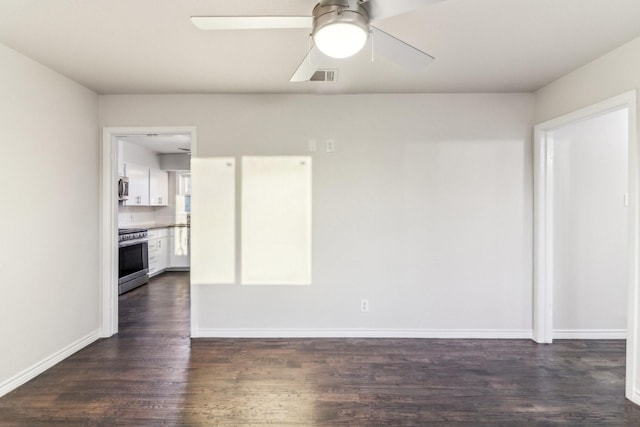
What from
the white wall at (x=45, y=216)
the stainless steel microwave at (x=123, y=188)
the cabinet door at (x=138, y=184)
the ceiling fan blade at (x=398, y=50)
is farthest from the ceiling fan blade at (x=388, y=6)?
the cabinet door at (x=138, y=184)

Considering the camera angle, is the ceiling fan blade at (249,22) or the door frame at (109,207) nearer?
the ceiling fan blade at (249,22)

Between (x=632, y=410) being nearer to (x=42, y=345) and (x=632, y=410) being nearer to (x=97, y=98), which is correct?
(x=42, y=345)

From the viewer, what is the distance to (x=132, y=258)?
199 inches

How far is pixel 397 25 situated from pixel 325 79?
35.5 inches

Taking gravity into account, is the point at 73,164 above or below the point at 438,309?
above

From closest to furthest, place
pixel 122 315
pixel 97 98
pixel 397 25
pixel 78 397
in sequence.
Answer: pixel 397 25, pixel 78 397, pixel 97 98, pixel 122 315

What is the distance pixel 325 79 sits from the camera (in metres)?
2.79

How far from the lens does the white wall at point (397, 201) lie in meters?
3.19

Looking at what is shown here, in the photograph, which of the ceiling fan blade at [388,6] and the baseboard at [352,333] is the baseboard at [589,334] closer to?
the baseboard at [352,333]

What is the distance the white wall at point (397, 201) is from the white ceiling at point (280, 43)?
0.20 m

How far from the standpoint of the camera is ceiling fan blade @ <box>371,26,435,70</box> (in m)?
1.57

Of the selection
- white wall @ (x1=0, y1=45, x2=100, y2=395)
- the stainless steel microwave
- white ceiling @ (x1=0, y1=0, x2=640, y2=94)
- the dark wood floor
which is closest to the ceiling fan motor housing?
white ceiling @ (x1=0, y1=0, x2=640, y2=94)

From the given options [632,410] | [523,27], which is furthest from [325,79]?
[632,410]

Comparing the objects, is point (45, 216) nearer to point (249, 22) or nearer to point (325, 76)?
point (249, 22)
